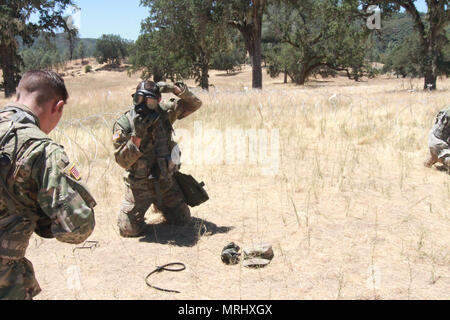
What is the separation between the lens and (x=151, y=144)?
4.20m

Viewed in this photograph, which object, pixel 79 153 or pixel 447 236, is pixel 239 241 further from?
pixel 79 153

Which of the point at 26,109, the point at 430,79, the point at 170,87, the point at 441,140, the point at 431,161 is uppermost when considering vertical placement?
the point at 430,79

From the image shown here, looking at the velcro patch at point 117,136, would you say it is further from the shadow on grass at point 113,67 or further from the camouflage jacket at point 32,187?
the shadow on grass at point 113,67

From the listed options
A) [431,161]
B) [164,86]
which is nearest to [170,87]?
[164,86]

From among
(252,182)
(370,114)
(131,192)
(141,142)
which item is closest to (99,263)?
(131,192)

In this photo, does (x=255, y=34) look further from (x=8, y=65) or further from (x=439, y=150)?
(x=8, y=65)

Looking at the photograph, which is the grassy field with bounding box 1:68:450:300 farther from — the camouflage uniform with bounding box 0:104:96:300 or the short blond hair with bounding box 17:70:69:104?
the short blond hair with bounding box 17:70:69:104

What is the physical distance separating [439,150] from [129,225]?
477 centimetres

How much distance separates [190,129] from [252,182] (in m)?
3.11

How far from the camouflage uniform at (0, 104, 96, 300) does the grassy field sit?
4.58 feet

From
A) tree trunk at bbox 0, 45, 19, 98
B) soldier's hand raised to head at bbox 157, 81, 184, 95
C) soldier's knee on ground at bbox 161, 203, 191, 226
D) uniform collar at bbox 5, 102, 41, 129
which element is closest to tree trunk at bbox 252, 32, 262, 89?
tree trunk at bbox 0, 45, 19, 98

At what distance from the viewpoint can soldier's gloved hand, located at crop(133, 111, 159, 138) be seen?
3.89 metres

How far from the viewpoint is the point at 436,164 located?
681 centimetres

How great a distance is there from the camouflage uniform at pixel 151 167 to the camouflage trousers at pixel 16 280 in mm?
2036
